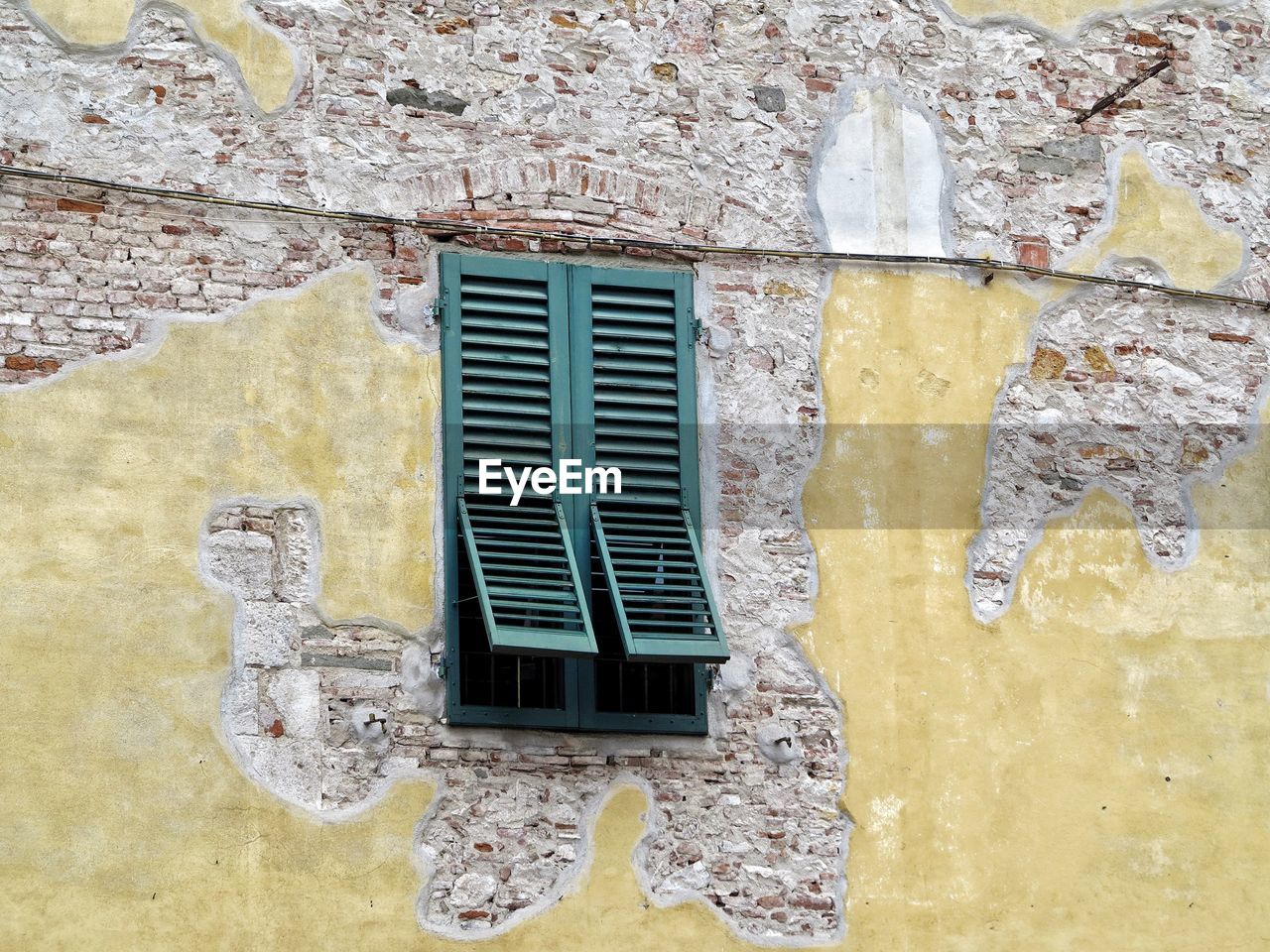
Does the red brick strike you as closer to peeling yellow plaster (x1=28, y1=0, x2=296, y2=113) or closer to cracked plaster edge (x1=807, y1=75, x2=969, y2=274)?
peeling yellow plaster (x1=28, y1=0, x2=296, y2=113)

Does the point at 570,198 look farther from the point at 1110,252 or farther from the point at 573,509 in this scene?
the point at 1110,252

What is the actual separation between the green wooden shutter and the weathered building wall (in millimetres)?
142

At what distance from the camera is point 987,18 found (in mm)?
7727

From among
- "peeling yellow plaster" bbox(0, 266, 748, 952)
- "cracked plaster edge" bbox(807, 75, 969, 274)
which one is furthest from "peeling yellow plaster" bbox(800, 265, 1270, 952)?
"peeling yellow plaster" bbox(0, 266, 748, 952)

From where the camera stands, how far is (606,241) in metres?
7.19

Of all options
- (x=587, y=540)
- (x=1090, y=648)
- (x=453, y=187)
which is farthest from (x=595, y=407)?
(x=1090, y=648)

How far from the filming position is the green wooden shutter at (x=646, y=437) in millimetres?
6746

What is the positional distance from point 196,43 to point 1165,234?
Answer: 361 centimetres

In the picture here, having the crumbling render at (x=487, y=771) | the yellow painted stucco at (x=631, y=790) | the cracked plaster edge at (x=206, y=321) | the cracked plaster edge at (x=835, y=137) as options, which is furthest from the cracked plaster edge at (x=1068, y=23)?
the crumbling render at (x=487, y=771)

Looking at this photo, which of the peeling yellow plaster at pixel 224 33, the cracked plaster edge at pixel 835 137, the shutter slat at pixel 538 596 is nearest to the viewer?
the shutter slat at pixel 538 596

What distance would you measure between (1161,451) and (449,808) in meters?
2.93

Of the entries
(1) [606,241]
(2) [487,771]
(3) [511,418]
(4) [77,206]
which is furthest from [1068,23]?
(4) [77,206]

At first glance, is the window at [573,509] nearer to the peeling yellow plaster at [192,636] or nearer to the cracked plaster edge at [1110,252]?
the peeling yellow plaster at [192,636]

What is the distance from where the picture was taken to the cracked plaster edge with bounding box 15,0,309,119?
272 inches
